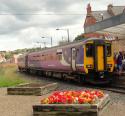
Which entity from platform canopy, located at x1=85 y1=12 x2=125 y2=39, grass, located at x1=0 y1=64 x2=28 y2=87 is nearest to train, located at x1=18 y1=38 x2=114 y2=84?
grass, located at x1=0 y1=64 x2=28 y2=87

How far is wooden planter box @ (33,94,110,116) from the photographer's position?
38.3 ft

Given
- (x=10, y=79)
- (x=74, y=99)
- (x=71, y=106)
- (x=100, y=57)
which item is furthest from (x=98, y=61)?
(x=71, y=106)

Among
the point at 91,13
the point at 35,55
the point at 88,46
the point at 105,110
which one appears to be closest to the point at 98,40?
the point at 88,46

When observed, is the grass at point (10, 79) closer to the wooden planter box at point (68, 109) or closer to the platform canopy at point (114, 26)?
the platform canopy at point (114, 26)

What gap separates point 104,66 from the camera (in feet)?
84.5

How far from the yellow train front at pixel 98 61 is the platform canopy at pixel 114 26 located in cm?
434

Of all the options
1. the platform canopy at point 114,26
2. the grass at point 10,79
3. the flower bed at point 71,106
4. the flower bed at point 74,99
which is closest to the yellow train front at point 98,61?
the platform canopy at point 114,26

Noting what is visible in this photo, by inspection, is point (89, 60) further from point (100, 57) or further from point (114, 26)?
point (114, 26)

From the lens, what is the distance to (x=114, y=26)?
3112 centimetres

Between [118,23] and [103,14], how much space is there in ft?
219

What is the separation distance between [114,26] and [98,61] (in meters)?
6.59

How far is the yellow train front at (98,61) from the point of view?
25078 millimetres

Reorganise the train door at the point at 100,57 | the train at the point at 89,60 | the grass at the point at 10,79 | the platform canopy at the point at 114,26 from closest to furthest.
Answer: the train at the point at 89,60 < the train door at the point at 100,57 < the grass at the point at 10,79 < the platform canopy at the point at 114,26

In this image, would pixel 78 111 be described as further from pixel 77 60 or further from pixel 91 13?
pixel 91 13
